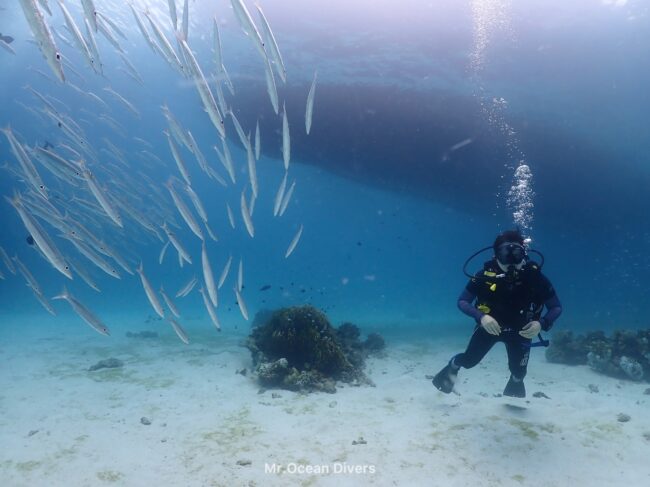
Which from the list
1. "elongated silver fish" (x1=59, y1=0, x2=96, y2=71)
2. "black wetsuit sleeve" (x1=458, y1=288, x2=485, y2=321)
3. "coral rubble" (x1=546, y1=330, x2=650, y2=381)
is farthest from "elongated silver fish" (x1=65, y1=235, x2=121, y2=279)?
"coral rubble" (x1=546, y1=330, x2=650, y2=381)

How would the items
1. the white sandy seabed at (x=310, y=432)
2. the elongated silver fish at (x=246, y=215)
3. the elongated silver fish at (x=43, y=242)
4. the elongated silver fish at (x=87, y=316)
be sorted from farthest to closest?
the elongated silver fish at (x=246, y=215)
the white sandy seabed at (x=310, y=432)
the elongated silver fish at (x=87, y=316)
the elongated silver fish at (x=43, y=242)

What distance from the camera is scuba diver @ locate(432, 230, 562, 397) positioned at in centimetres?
557

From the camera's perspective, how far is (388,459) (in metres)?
4.97

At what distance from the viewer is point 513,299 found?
6.00 meters

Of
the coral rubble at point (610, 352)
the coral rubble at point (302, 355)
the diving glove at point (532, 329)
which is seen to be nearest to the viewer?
the diving glove at point (532, 329)

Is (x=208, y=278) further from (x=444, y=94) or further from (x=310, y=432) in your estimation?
(x=444, y=94)

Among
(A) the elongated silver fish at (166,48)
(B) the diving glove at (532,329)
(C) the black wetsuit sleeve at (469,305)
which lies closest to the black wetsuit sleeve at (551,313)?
(B) the diving glove at (532,329)

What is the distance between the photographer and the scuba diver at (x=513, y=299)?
5566mm

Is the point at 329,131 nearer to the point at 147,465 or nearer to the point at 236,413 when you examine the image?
the point at 236,413

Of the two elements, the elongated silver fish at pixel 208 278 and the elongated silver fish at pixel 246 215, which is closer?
the elongated silver fish at pixel 208 278

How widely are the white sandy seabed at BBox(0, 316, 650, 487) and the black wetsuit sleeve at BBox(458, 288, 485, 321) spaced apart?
6.15 feet

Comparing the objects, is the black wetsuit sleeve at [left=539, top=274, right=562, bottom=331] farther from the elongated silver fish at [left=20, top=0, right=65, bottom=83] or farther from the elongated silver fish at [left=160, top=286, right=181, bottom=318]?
the elongated silver fish at [left=20, top=0, right=65, bottom=83]

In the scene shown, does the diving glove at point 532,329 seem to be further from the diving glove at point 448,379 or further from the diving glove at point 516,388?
the diving glove at point 448,379

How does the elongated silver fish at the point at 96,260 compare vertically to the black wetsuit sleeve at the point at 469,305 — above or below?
below
